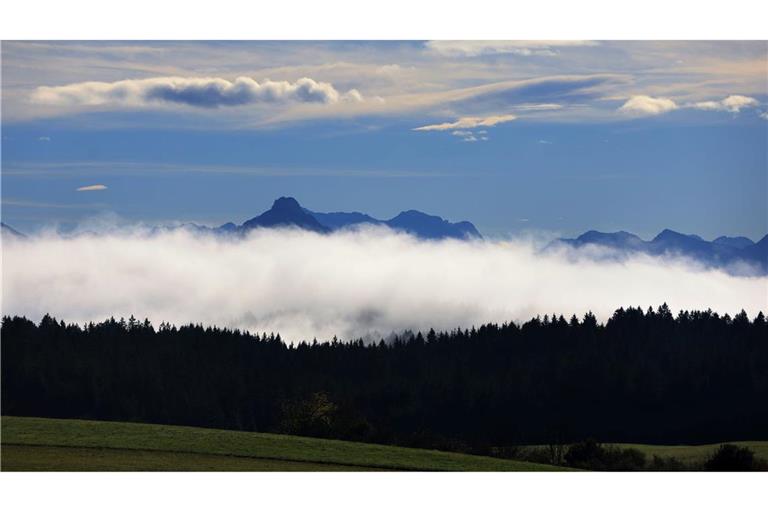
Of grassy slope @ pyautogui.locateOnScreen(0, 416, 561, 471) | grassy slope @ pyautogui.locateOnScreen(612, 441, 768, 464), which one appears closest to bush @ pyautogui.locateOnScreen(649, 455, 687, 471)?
grassy slope @ pyautogui.locateOnScreen(612, 441, 768, 464)

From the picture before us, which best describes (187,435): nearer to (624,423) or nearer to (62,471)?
(62,471)

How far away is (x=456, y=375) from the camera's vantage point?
7612 cm

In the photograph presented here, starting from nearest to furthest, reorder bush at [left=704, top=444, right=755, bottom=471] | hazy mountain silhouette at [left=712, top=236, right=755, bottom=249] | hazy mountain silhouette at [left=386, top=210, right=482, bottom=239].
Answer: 1. bush at [left=704, top=444, right=755, bottom=471]
2. hazy mountain silhouette at [left=712, top=236, right=755, bottom=249]
3. hazy mountain silhouette at [left=386, top=210, right=482, bottom=239]

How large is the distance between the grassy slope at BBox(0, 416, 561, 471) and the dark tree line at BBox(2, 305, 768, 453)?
20230 mm

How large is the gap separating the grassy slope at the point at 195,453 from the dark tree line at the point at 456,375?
20.2 meters

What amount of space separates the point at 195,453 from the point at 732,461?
24.4 metres

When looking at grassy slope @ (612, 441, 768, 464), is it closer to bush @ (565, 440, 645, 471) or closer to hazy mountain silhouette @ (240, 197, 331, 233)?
bush @ (565, 440, 645, 471)

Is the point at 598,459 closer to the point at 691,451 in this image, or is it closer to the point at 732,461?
the point at 732,461

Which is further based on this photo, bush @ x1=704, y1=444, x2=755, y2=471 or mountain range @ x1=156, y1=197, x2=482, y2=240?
mountain range @ x1=156, y1=197, x2=482, y2=240

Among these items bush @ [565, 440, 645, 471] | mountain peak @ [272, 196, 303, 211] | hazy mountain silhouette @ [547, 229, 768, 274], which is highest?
mountain peak @ [272, 196, 303, 211]

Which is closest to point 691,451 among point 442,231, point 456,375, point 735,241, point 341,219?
point 735,241

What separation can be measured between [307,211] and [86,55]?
49.5ft

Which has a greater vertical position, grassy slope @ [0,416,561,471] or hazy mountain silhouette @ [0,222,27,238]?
hazy mountain silhouette @ [0,222,27,238]

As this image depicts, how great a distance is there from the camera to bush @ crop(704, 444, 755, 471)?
147ft
